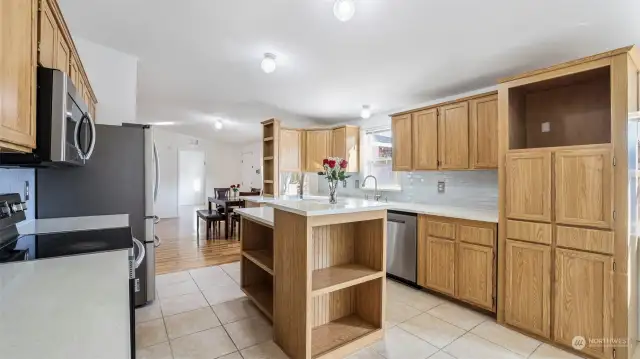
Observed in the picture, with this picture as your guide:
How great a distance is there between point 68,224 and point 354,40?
2.62m

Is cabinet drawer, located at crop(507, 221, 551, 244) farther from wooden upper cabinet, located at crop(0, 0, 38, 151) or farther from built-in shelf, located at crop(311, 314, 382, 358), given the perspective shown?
wooden upper cabinet, located at crop(0, 0, 38, 151)

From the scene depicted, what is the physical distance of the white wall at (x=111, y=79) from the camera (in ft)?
10.3

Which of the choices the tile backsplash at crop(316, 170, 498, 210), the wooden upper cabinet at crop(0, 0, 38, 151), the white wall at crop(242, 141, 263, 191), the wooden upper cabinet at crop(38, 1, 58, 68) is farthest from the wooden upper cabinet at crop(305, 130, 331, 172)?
the wooden upper cabinet at crop(0, 0, 38, 151)

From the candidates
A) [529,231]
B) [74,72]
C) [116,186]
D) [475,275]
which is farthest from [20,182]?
[529,231]

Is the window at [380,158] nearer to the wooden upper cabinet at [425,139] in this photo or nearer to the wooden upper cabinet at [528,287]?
the wooden upper cabinet at [425,139]

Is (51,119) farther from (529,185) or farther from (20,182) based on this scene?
(529,185)

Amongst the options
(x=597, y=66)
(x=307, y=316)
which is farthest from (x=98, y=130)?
(x=597, y=66)

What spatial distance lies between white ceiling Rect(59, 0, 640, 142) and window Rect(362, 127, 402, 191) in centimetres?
62

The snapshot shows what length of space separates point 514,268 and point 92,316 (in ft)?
8.89

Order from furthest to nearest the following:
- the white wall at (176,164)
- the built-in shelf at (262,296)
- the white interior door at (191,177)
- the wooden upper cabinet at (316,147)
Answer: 1. the white interior door at (191,177)
2. the white wall at (176,164)
3. the wooden upper cabinet at (316,147)
4. the built-in shelf at (262,296)

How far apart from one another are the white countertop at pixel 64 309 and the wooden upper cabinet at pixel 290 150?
3.51 meters

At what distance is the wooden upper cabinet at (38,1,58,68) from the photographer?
53.3 inches

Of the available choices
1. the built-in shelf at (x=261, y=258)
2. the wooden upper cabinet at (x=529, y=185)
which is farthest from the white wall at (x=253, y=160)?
the wooden upper cabinet at (x=529, y=185)

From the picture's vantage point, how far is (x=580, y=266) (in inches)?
76.3
